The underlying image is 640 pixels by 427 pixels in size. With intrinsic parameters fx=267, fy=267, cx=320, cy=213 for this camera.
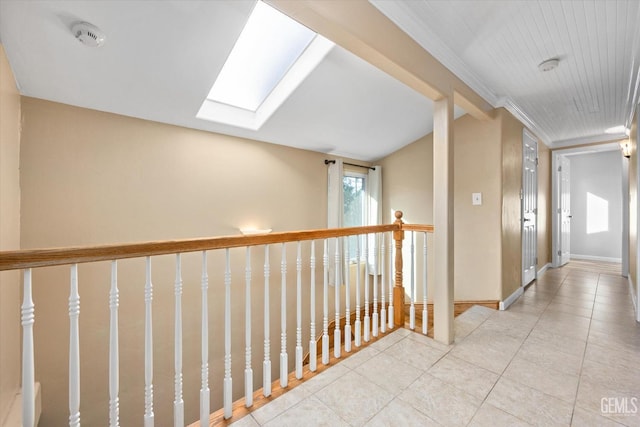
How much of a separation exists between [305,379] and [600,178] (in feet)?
22.8

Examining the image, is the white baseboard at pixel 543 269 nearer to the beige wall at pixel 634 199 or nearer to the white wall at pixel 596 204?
the beige wall at pixel 634 199

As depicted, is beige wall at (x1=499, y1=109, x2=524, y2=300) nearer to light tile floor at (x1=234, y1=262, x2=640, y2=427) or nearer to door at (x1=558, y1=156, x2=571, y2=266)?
light tile floor at (x1=234, y1=262, x2=640, y2=427)

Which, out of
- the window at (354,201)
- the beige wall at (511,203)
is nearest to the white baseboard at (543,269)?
the beige wall at (511,203)

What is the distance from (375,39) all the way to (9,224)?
2.44 meters

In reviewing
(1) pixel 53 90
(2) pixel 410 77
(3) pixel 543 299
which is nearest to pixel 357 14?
(2) pixel 410 77

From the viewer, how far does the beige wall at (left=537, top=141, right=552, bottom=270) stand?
4207 mm

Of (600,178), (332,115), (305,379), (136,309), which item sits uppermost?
(332,115)

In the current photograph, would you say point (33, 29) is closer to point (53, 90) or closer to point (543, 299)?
point (53, 90)

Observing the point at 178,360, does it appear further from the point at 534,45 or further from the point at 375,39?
the point at 534,45

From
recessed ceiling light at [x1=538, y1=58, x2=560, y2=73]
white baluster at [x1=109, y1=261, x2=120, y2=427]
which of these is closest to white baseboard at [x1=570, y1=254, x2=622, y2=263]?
recessed ceiling light at [x1=538, y1=58, x2=560, y2=73]

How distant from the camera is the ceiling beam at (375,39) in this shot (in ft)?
4.36

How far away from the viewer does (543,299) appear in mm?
3137

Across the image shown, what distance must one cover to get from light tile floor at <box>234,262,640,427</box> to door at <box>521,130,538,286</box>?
1076 mm

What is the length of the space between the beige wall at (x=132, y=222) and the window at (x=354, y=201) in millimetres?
1413
